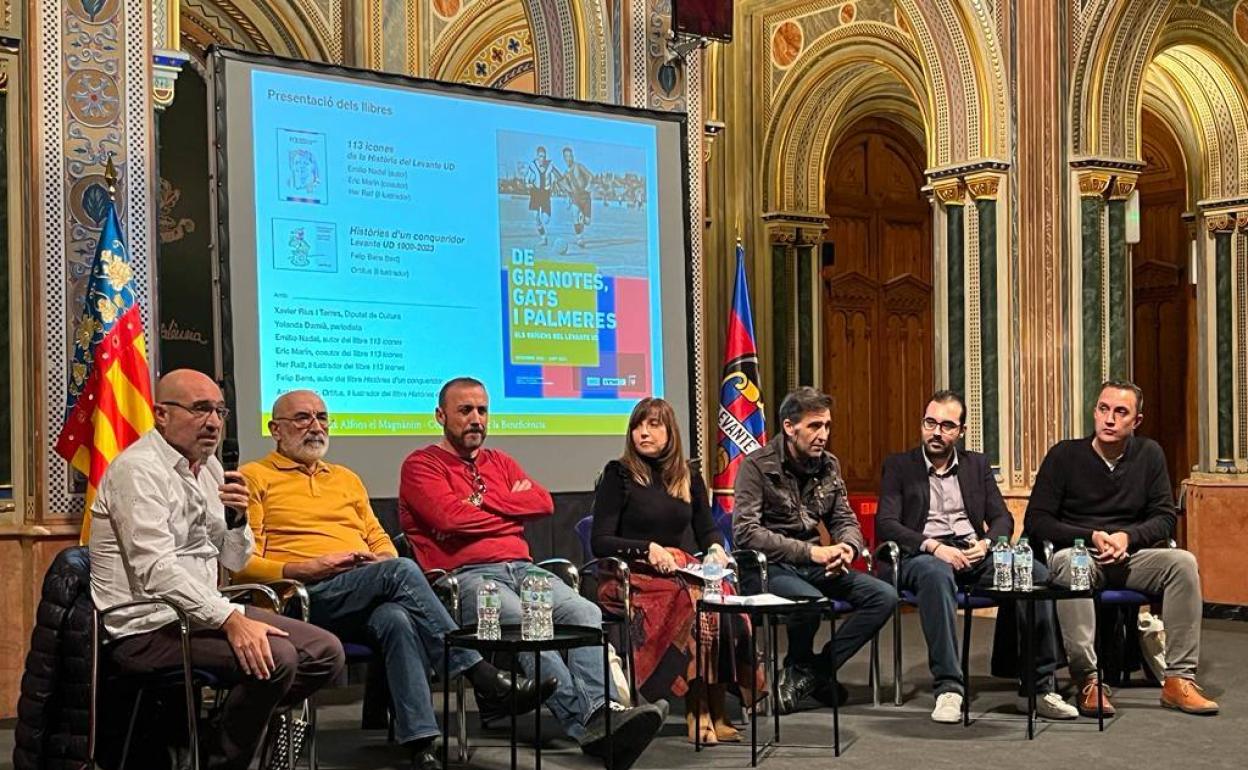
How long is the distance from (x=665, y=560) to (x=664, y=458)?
0.43 metres

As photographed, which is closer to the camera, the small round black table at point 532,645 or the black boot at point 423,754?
the small round black table at point 532,645

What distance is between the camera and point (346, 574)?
5051 mm

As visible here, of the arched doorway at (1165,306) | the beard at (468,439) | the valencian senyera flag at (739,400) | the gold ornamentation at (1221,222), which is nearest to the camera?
the beard at (468,439)

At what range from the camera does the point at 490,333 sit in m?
6.99

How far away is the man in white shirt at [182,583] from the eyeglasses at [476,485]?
119 cm

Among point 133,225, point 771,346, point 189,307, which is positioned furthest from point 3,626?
point 771,346

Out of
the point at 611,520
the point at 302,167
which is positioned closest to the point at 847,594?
the point at 611,520

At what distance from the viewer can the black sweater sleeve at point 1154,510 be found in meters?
6.29

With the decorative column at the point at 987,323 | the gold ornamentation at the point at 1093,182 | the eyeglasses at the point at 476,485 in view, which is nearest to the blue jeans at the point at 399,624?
the eyeglasses at the point at 476,485

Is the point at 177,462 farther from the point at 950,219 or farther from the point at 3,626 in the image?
the point at 950,219

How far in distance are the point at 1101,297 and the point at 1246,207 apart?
1962 millimetres

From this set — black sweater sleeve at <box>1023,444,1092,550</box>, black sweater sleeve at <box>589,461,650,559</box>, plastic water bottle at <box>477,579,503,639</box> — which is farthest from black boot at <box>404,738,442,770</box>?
black sweater sleeve at <box>1023,444,1092,550</box>

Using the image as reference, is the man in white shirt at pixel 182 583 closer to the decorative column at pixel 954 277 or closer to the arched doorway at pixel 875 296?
the decorative column at pixel 954 277

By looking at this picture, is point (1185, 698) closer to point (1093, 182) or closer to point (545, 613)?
point (545, 613)
